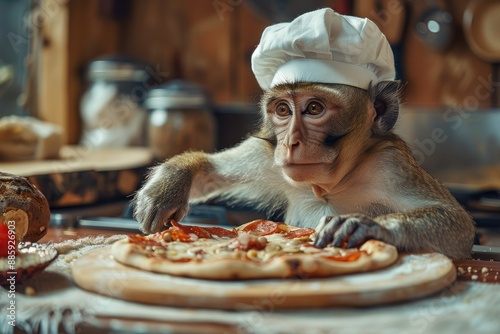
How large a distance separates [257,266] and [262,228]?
22.2 inches

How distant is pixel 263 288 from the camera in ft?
4.59

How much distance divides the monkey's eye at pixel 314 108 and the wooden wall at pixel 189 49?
10.8 ft

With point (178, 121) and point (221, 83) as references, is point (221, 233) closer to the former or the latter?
point (178, 121)

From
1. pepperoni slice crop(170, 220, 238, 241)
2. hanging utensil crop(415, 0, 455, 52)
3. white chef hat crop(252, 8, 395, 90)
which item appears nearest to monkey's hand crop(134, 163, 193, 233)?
pepperoni slice crop(170, 220, 238, 241)

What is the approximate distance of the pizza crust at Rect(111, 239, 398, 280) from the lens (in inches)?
57.5

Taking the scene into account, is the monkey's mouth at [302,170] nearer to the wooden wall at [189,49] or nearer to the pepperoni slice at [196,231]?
the pepperoni slice at [196,231]

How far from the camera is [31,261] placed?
1.59 metres

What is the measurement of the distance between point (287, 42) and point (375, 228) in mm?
553

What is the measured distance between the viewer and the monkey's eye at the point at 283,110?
2.19m

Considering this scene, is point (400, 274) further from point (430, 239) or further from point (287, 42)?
point (287, 42)

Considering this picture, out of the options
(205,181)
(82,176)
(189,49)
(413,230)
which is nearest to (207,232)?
(413,230)

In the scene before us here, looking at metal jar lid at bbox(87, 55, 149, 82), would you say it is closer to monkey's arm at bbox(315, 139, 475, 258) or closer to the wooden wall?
the wooden wall

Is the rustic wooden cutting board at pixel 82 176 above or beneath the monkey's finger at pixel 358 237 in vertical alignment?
beneath

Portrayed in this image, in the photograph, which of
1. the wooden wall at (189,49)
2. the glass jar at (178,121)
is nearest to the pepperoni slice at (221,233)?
the glass jar at (178,121)
